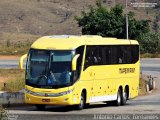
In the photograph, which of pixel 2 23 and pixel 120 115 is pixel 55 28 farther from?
pixel 120 115

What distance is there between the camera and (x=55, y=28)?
12619cm

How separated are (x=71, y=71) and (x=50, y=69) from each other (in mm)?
868

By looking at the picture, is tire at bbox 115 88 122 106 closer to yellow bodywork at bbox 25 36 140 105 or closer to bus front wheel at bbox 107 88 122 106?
bus front wheel at bbox 107 88 122 106

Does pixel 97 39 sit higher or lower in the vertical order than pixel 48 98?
higher

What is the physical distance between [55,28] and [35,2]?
17.1m

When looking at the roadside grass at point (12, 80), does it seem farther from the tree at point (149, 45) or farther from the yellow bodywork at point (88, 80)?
the tree at point (149, 45)

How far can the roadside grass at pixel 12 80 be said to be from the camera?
33.9 m

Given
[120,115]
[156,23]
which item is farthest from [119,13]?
[120,115]

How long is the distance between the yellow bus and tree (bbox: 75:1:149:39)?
156 feet

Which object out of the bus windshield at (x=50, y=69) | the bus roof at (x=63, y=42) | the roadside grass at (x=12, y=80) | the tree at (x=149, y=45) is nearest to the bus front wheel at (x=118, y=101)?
the bus roof at (x=63, y=42)

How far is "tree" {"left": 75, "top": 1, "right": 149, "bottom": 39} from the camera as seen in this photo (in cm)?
7681

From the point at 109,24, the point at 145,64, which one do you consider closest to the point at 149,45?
the point at 109,24

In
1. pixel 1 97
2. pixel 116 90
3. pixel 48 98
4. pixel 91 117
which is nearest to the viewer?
pixel 91 117

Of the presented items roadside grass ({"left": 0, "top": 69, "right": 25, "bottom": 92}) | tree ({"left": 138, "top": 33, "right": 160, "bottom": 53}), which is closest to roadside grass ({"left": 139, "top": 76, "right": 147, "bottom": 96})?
roadside grass ({"left": 0, "top": 69, "right": 25, "bottom": 92})
